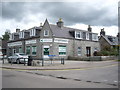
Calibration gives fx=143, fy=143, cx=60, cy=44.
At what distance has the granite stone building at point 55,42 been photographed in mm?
30000

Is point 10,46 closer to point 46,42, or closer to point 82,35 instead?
point 46,42

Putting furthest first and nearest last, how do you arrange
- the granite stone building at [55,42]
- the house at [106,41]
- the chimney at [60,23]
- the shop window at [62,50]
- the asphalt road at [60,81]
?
1. the house at [106,41]
2. the chimney at [60,23]
3. the shop window at [62,50]
4. the granite stone building at [55,42]
5. the asphalt road at [60,81]

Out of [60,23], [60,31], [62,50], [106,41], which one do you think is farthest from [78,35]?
[106,41]

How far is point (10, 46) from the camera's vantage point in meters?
41.6

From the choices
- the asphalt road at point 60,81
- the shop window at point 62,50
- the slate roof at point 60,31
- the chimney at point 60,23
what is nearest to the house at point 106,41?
the slate roof at point 60,31

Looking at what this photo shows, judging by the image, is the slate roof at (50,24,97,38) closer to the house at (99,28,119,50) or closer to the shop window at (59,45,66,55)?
the shop window at (59,45,66,55)

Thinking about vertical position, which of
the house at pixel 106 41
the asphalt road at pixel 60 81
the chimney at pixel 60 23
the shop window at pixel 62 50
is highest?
the chimney at pixel 60 23

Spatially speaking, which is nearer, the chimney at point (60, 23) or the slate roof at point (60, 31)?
the slate roof at point (60, 31)

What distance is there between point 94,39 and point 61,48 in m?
12.9

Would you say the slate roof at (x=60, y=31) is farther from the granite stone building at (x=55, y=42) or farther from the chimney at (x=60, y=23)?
the chimney at (x=60, y=23)

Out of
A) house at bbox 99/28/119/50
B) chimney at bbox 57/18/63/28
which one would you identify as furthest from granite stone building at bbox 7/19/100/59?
house at bbox 99/28/119/50

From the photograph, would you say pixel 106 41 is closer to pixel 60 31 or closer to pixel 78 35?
pixel 78 35

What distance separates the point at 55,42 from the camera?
29.9 meters

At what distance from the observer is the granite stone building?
30.0 metres
